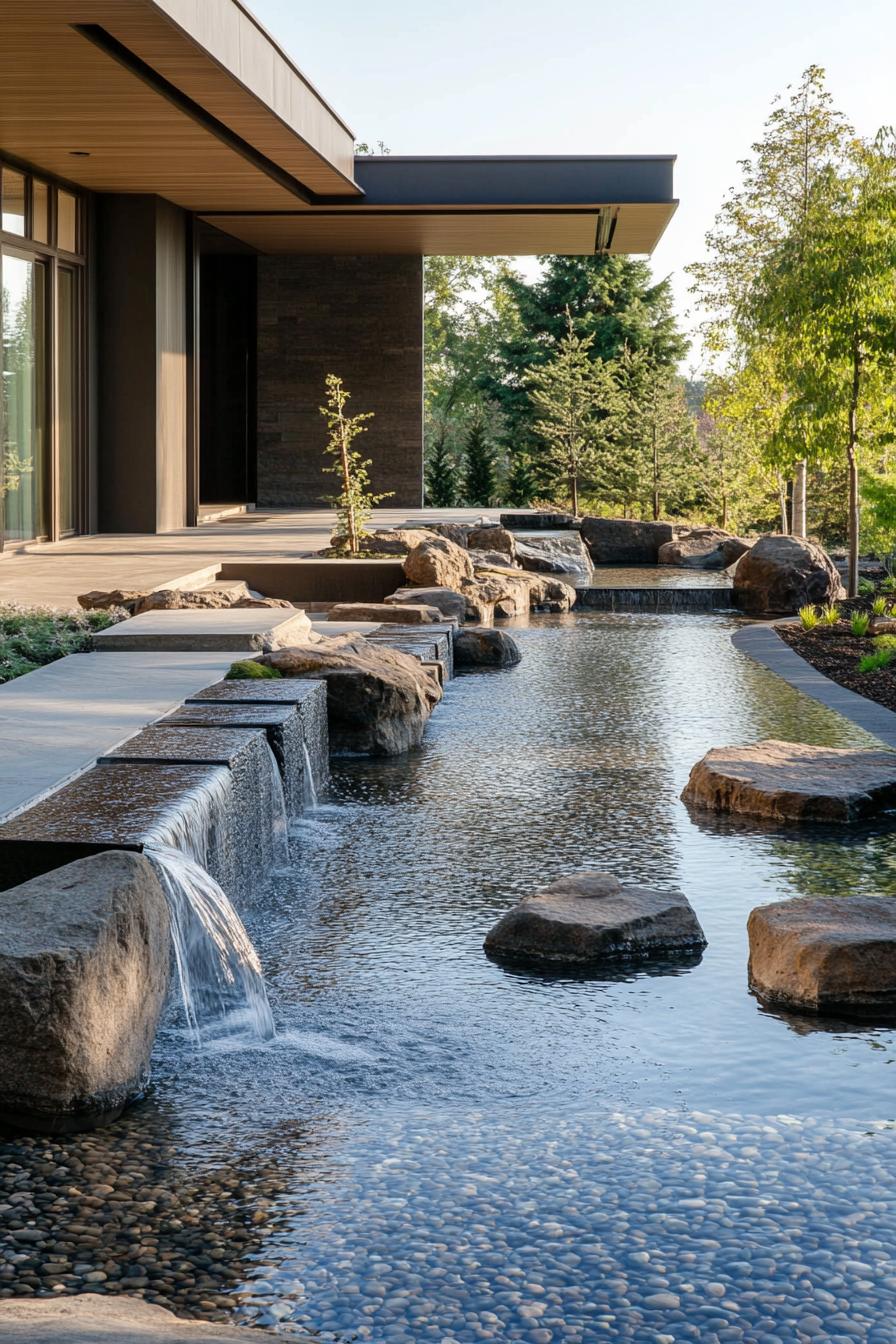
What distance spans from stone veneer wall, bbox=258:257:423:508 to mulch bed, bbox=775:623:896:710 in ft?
47.6

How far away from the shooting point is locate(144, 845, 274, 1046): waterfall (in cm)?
453

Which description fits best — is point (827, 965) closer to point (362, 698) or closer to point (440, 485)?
point (362, 698)

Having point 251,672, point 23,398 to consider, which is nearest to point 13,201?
point 23,398

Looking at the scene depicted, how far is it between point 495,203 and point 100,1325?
20131mm

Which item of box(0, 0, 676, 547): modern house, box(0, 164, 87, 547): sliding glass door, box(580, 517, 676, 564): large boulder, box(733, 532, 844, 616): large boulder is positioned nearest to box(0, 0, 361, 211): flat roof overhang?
box(0, 0, 676, 547): modern house

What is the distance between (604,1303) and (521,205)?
1950 cm

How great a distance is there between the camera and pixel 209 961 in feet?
15.4

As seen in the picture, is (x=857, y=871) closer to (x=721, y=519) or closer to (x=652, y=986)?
(x=652, y=986)

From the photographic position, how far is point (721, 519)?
106ft

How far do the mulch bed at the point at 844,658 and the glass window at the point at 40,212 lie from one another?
30.9ft

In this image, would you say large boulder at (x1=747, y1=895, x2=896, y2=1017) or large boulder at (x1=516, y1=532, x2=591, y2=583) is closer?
large boulder at (x1=747, y1=895, x2=896, y2=1017)

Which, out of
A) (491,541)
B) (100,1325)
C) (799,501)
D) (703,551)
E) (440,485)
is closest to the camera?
(100,1325)

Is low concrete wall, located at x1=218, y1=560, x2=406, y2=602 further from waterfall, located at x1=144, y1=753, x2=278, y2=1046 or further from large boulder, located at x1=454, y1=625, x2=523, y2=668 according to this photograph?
waterfall, located at x1=144, y1=753, x2=278, y2=1046

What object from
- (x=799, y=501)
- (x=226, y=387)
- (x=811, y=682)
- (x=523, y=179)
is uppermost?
(x=523, y=179)
